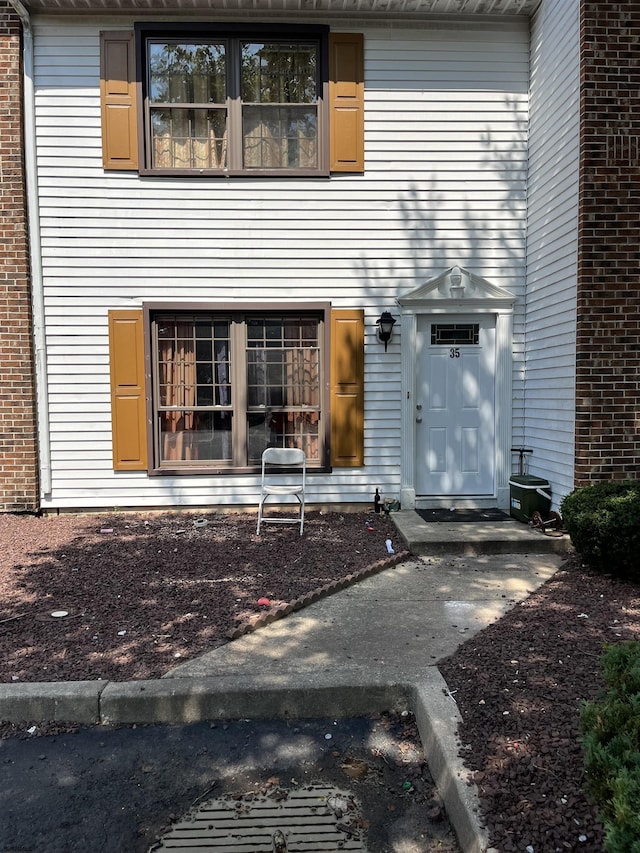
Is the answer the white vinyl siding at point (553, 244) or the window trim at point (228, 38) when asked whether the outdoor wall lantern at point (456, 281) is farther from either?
the window trim at point (228, 38)

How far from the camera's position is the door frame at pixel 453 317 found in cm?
698

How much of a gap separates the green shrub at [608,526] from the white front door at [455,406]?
211 centimetres

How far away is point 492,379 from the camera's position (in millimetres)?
7160

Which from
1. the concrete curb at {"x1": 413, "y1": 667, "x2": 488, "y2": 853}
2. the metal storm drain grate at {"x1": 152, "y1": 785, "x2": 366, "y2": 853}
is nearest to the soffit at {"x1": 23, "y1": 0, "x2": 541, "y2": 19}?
the concrete curb at {"x1": 413, "y1": 667, "x2": 488, "y2": 853}

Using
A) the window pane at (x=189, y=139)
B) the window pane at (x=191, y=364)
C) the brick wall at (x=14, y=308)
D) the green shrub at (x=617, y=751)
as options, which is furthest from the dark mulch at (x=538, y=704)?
the window pane at (x=189, y=139)

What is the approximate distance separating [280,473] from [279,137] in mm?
3896

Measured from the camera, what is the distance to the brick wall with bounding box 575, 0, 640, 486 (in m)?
5.50

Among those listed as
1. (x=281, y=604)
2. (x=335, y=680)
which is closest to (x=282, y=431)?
(x=281, y=604)

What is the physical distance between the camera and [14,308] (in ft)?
22.3

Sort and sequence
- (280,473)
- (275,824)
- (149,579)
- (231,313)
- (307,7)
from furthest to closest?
(280,473) < (231,313) < (307,7) < (149,579) < (275,824)

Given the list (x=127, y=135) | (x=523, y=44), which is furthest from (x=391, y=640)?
(x=523, y=44)

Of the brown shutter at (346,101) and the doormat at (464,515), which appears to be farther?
the brown shutter at (346,101)

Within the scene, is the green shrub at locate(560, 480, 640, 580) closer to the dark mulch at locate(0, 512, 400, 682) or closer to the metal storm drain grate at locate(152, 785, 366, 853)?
the dark mulch at locate(0, 512, 400, 682)

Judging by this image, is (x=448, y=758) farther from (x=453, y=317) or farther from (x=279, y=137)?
(x=279, y=137)
